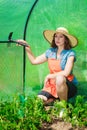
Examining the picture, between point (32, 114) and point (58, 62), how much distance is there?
1.22 m

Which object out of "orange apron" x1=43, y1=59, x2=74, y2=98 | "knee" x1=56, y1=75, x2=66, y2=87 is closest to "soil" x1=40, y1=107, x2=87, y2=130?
"knee" x1=56, y1=75, x2=66, y2=87

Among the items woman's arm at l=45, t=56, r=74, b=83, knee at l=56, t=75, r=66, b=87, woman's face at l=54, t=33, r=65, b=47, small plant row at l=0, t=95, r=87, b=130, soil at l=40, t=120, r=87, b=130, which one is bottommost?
soil at l=40, t=120, r=87, b=130

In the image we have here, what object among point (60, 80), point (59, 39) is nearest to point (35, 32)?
point (59, 39)

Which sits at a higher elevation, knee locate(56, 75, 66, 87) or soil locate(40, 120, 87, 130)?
knee locate(56, 75, 66, 87)

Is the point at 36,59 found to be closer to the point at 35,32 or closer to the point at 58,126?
the point at 35,32

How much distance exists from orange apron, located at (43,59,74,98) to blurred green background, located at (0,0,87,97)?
431 mm

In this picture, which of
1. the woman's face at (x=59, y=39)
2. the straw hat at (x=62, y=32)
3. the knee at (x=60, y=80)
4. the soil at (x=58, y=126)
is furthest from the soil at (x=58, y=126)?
the straw hat at (x=62, y=32)

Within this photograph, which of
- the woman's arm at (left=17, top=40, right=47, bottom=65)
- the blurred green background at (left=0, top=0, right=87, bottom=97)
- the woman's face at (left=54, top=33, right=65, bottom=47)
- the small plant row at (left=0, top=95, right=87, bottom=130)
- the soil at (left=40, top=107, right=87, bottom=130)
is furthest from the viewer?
the blurred green background at (left=0, top=0, right=87, bottom=97)

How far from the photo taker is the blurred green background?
645 cm

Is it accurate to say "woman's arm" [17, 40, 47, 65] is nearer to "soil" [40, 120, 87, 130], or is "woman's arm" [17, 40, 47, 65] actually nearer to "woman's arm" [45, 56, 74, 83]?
"woman's arm" [45, 56, 74, 83]

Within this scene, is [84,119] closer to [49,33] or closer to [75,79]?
[75,79]

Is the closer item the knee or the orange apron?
the knee

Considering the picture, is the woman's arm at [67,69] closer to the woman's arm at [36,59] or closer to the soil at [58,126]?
the woman's arm at [36,59]

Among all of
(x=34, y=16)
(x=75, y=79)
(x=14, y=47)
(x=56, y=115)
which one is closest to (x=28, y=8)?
(x=34, y=16)
